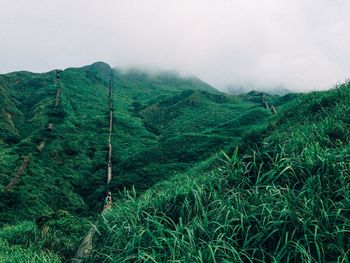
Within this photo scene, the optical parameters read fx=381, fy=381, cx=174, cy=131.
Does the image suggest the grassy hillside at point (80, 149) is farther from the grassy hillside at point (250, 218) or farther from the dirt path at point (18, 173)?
the grassy hillside at point (250, 218)

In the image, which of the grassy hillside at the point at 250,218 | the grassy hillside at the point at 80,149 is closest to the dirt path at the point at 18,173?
the grassy hillside at the point at 80,149

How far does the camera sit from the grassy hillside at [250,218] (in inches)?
223

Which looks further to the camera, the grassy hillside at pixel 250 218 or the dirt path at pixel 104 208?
the dirt path at pixel 104 208

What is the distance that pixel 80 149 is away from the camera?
43.7 meters

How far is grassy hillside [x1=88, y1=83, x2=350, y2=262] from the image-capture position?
5.68 meters

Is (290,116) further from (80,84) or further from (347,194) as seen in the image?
(80,84)

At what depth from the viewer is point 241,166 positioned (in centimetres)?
856

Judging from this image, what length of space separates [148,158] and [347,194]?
3271 cm

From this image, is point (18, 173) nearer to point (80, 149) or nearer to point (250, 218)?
point (80, 149)

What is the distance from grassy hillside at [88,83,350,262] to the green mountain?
0.09ft

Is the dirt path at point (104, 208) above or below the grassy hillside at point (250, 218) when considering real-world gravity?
below

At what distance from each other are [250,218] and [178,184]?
4.34 meters

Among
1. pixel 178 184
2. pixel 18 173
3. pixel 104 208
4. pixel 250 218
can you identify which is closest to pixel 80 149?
pixel 18 173

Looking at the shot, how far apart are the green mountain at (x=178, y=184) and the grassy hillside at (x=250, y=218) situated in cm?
3
